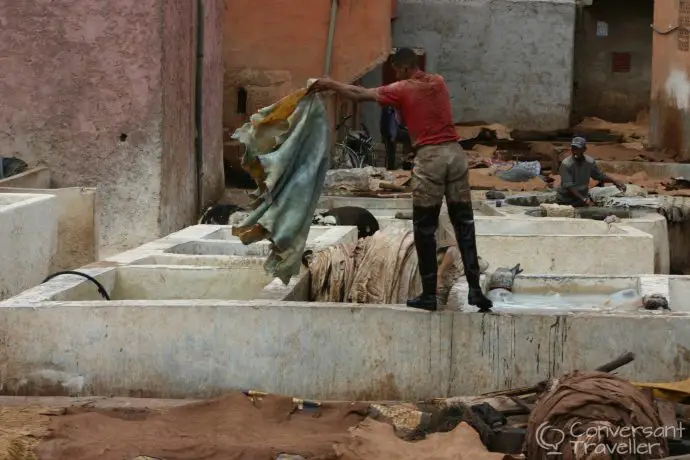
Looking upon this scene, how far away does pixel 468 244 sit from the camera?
775 cm

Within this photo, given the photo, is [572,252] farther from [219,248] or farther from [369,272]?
[219,248]

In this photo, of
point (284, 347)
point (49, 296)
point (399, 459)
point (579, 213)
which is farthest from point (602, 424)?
point (579, 213)

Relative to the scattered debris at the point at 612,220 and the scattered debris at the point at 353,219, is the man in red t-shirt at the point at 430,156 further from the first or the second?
the scattered debris at the point at 612,220

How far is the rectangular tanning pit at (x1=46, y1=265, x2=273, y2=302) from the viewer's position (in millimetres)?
9375

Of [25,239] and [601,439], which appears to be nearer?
[601,439]

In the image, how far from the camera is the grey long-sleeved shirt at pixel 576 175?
14844mm

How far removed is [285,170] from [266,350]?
1457 mm

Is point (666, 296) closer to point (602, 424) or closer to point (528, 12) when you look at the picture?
point (602, 424)

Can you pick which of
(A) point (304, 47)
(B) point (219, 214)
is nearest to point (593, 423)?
(B) point (219, 214)

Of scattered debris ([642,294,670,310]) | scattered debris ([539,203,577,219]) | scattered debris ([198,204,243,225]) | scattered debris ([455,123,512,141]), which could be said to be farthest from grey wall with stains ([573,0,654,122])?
scattered debris ([642,294,670,310])

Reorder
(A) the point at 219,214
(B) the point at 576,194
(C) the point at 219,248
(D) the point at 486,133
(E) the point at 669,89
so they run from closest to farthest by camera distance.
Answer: (C) the point at 219,248 → (A) the point at 219,214 → (B) the point at 576,194 → (E) the point at 669,89 → (D) the point at 486,133

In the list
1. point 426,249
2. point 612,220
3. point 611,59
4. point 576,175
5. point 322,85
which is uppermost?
point 611,59

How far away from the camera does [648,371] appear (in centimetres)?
763

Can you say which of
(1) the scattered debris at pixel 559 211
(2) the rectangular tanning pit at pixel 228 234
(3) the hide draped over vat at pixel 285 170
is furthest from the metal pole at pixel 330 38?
(3) the hide draped over vat at pixel 285 170
